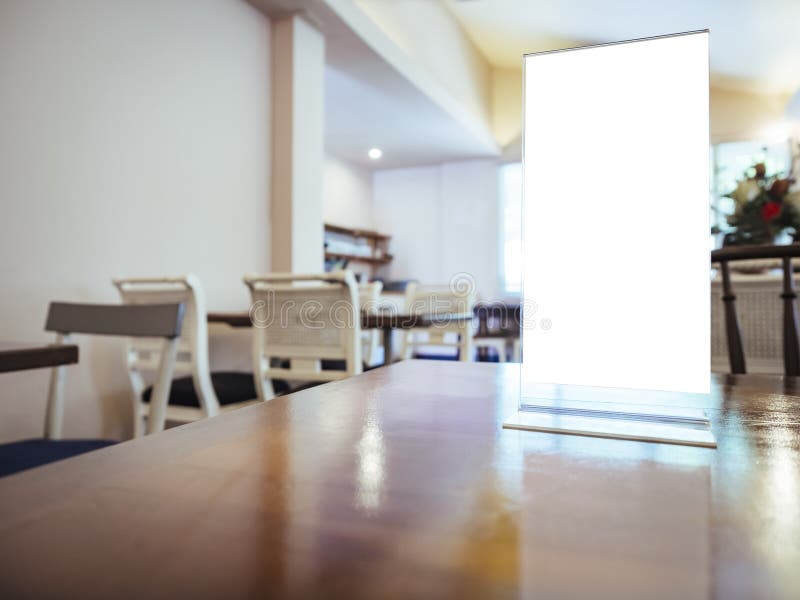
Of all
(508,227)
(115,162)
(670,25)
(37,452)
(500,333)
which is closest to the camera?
(37,452)

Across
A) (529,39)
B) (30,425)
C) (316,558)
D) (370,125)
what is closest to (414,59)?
(370,125)

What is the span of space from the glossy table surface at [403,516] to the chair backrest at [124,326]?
0.93 meters

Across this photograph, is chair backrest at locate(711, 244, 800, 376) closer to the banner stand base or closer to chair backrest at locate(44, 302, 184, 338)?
the banner stand base

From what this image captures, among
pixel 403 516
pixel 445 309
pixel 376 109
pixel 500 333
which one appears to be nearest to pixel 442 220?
pixel 376 109

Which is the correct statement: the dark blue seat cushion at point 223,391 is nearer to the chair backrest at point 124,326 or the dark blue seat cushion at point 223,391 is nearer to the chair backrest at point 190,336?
the chair backrest at point 190,336

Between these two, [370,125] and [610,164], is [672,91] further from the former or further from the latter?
[370,125]

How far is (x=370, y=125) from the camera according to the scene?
19.2ft

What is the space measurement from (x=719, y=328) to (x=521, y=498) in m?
2.04

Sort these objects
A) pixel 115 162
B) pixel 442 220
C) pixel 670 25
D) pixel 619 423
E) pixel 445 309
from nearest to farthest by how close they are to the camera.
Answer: pixel 619 423 < pixel 115 162 < pixel 445 309 < pixel 670 25 < pixel 442 220

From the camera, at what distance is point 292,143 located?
348 centimetres

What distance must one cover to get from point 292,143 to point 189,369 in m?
1.89

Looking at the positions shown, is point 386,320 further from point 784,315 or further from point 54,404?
point 784,315

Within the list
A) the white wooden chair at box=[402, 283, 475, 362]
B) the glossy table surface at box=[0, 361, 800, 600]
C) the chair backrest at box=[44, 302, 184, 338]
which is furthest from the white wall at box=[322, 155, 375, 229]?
the glossy table surface at box=[0, 361, 800, 600]

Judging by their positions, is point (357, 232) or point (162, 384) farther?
point (357, 232)
